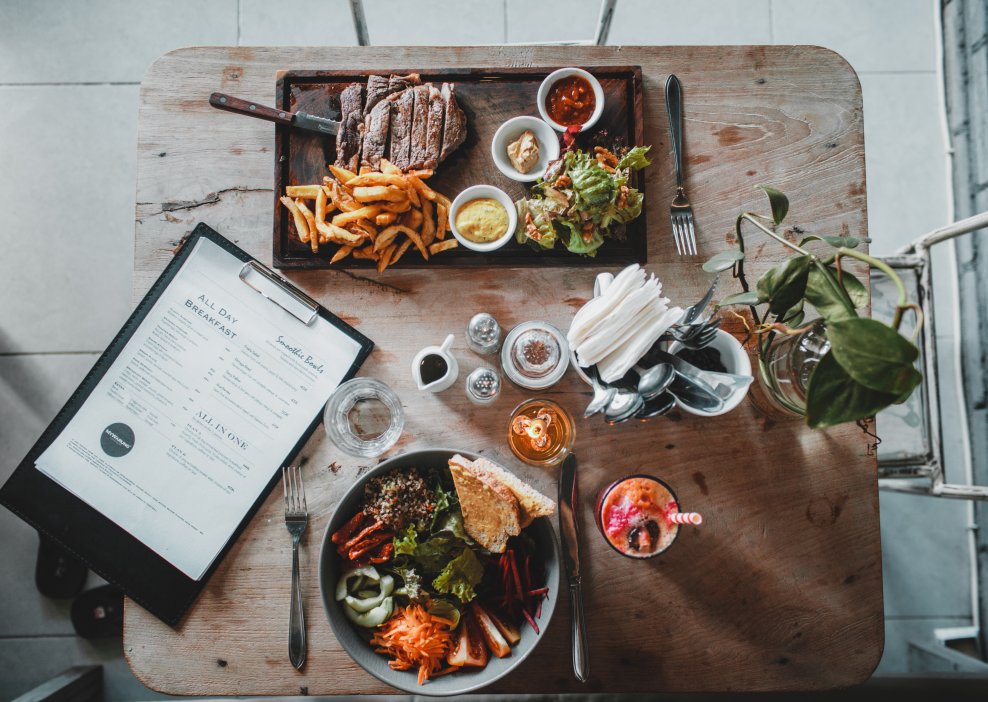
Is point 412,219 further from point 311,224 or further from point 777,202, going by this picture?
point 777,202

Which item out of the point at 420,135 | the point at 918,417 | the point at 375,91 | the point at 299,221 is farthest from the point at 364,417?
the point at 918,417

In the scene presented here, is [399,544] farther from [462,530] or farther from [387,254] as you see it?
[387,254]

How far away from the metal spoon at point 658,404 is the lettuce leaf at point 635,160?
0.57 meters

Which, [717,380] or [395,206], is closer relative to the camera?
[717,380]

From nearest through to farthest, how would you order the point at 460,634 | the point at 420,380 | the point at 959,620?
the point at 460,634, the point at 420,380, the point at 959,620

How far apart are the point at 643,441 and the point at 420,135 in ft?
3.13

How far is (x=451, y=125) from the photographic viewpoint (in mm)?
1562

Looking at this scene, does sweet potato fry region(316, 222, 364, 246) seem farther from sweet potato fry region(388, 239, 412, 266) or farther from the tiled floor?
the tiled floor

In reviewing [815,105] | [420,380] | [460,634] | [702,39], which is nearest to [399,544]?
[460,634]

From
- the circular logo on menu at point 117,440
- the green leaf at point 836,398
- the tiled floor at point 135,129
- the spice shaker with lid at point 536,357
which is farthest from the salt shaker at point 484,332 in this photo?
the tiled floor at point 135,129

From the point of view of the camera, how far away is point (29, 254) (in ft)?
8.47

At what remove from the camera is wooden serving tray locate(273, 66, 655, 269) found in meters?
1.59

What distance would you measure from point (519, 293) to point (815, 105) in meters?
0.93

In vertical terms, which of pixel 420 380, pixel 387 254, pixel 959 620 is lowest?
pixel 959 620
